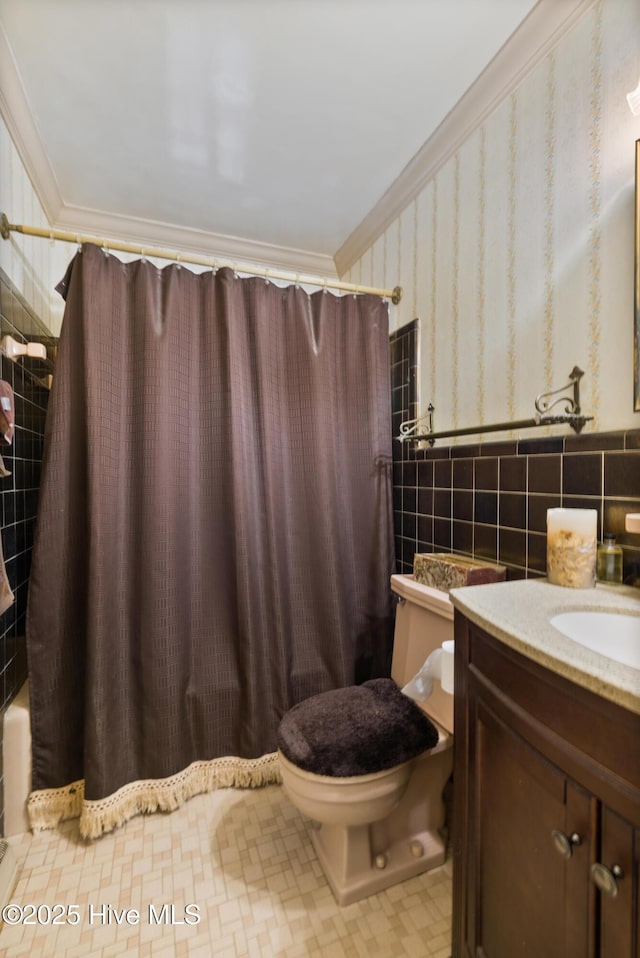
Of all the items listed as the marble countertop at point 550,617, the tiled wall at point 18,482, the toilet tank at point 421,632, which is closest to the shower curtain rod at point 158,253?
the tiled wall at point 18,482

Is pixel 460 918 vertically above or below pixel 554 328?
below

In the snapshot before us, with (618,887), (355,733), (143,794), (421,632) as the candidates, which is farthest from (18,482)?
(618,887)

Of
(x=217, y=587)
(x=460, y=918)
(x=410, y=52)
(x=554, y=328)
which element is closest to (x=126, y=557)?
(x=217, y=587)

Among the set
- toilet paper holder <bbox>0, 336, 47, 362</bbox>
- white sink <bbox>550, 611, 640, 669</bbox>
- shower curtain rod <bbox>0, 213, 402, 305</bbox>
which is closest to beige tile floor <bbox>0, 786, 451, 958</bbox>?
white sink <bbox>550, 611, 640, 669</bbox>

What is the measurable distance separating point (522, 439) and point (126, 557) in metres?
1.35

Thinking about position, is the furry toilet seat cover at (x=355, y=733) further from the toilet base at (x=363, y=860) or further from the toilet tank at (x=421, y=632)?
the toilet base at (x=363, y=860)

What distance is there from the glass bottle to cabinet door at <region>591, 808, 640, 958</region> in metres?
0.57

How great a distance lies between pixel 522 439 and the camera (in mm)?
1131

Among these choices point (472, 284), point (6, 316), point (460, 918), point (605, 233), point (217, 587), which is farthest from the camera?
point (217, 587)

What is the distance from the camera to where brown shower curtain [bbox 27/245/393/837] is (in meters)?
1.26

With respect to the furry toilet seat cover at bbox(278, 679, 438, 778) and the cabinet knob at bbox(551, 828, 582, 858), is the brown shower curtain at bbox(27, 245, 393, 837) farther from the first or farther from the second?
the cabinet knob at bbox(551, 828, 582, 858)

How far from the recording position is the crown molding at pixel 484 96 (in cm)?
100

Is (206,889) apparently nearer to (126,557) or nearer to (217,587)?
(217,587)

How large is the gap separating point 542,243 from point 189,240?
163 centimetres
